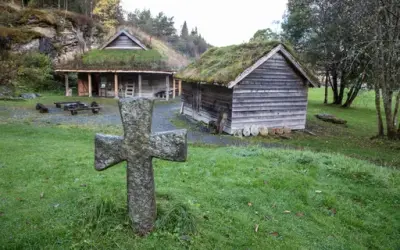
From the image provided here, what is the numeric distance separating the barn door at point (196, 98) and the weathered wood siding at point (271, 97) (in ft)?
13.8

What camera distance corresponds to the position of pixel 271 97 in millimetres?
16156

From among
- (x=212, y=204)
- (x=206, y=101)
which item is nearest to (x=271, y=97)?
(x=206, y=101)

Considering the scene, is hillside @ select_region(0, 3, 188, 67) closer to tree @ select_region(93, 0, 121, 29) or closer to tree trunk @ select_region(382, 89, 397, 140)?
tree @ select_region(93, 0, 121, 29)

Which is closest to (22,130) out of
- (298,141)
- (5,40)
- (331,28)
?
(298,141)

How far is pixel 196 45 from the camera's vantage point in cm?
7650

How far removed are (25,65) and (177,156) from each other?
100 ft

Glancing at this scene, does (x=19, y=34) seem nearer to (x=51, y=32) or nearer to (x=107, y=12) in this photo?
(x=51, y=32)

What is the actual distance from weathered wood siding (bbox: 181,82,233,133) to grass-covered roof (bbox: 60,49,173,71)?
23.9 ft

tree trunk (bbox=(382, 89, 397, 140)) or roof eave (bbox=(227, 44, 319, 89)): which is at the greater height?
roof eave (bbox=(227, 44, 319, 89))

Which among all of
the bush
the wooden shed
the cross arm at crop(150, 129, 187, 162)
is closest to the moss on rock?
the bush

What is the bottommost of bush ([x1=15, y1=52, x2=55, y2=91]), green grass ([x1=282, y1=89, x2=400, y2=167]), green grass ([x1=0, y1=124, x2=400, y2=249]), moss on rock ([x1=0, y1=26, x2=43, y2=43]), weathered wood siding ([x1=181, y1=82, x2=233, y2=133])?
green grass ([x1=282, y1=89, x2=400, y2=167])

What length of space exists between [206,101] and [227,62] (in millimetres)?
2765

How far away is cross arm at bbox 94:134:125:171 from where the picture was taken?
3980mm

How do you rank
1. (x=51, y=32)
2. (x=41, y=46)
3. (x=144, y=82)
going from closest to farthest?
1. (x=144, y=82)
2. (x=41, y=46)
3. (x=51, y=32)
